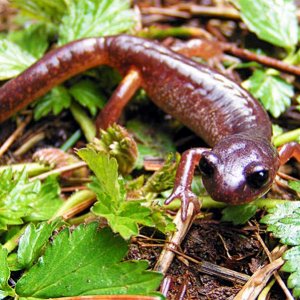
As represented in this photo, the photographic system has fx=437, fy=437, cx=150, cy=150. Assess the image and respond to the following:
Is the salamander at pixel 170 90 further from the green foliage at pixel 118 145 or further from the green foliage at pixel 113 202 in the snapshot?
the green foliage at pixel 113 202

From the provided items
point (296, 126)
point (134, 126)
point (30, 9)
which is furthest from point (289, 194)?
point (30, 9)

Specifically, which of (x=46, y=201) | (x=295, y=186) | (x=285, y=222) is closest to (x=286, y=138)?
(x=295, y=186)

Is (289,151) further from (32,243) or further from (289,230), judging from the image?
(32,243)

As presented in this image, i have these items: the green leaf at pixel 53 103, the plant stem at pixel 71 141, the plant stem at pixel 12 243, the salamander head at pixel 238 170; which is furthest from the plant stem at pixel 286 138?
the plant stem at pixel 12 243

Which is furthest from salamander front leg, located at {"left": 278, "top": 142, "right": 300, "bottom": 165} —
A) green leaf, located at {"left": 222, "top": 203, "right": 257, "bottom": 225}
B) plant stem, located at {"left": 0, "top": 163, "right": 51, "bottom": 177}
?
plant stem, located at {"left": 0, "top": 163, "right": 51, "bottom": 177}

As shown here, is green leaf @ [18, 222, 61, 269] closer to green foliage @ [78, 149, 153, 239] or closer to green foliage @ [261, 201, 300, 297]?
green foliage @ [78, 149, 153, 239]

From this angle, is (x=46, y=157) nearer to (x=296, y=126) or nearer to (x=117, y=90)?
(x=117, y=90)
